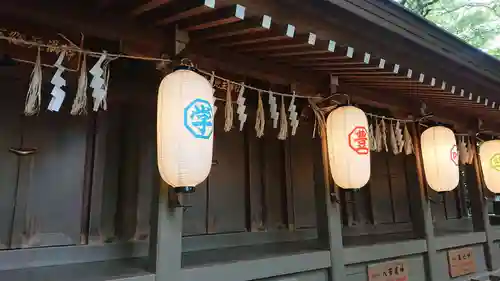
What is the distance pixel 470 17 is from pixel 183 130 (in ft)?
46.9

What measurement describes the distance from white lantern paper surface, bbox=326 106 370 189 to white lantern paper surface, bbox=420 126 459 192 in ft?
4.61

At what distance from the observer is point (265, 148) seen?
4453 millimetres

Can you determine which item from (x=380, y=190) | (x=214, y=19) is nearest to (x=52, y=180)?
(x=214, y=19)

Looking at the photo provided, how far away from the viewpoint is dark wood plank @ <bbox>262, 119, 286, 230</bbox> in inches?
171

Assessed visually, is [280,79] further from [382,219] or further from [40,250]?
[382,219]

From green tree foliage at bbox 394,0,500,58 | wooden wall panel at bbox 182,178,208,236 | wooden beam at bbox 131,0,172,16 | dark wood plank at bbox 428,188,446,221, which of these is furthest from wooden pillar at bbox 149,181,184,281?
green tree foliage at bbox 394,0,500,58

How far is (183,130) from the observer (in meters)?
2.31

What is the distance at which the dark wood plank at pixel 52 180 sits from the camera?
2.88m

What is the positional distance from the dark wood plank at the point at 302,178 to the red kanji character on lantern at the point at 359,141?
1.09m

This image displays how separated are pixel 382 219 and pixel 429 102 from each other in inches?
78.2

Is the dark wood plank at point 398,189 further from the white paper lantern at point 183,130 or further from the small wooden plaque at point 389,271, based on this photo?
the white paper lantern at point 183,130

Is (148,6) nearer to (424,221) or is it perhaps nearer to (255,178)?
(255,178)

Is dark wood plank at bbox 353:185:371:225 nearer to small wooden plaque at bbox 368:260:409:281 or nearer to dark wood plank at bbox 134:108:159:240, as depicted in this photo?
small wooden plaque at bbox 368:260:409:281

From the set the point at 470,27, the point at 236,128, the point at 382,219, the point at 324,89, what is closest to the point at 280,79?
the point at 324,89
